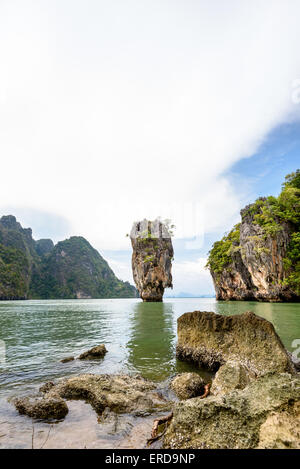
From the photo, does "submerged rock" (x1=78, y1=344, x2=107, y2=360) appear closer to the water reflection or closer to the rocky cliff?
the water reflection

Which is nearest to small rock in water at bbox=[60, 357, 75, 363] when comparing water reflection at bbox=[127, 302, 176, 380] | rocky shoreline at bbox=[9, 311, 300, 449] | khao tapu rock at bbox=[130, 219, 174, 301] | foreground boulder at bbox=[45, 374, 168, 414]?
rocky shoreline at bbox=[9, 311, 300, 449]

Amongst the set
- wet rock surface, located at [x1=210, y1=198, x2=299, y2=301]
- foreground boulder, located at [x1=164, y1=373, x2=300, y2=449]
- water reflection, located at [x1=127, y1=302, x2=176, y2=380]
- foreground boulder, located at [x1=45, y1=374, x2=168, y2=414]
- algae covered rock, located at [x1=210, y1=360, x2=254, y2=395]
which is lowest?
water reflection, located at [x1=127, y1=302, x2=176, y2=380]

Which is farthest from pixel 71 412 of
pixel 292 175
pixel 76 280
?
pixel 76 280

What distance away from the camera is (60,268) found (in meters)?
131

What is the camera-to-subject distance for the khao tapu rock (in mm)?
53438

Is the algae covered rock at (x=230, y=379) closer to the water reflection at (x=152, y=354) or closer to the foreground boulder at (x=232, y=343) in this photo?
the foreground boulder at (x=232, y=343)

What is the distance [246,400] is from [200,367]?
400cm

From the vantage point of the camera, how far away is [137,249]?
56.3 m

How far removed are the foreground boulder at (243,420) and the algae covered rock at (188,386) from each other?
6.18ft

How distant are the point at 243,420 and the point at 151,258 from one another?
50664 mm

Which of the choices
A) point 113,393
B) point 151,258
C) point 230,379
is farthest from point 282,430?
point 151,258

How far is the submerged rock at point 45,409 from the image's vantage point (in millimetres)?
3816

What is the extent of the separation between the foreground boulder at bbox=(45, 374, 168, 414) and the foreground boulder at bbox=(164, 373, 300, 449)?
151 centimetres
